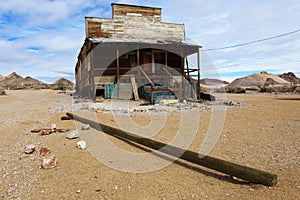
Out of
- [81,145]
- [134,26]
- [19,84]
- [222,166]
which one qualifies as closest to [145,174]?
[222,166]

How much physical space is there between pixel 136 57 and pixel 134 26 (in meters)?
3.15

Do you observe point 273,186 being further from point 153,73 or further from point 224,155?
point 153,73

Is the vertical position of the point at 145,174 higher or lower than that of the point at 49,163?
lower

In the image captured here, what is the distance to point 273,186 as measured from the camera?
9.77 ft

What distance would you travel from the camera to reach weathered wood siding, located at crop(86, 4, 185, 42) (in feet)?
55.9

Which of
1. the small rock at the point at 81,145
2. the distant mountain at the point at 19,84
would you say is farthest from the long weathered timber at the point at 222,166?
the distant mountain at the point at 19,84

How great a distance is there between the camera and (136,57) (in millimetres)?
17062

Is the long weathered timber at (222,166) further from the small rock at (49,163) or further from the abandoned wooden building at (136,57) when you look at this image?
the abandoned wooden building at (136,57)

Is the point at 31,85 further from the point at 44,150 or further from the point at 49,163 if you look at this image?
the point at 49,163

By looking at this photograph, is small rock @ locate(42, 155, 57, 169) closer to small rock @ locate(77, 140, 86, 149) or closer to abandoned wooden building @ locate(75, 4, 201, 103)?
small rock @ locate(77, 140, 86, 149)

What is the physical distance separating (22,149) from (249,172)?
4.51 m

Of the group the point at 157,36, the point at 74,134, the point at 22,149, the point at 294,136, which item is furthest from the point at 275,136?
the point at 157,36

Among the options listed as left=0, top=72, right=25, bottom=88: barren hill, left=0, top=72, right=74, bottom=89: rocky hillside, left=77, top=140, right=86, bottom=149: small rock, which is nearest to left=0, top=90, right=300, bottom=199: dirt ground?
left=77, top=140, right=86, bottom=149: small rock

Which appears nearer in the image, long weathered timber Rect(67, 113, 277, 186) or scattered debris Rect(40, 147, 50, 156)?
long weathered timber Rect(67, 113, 277, 186)
